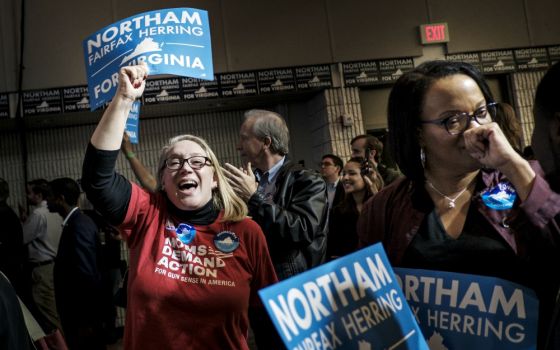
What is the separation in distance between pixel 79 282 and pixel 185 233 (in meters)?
2.19

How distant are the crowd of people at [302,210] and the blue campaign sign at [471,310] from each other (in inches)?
2.2

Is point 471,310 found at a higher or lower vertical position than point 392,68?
lower

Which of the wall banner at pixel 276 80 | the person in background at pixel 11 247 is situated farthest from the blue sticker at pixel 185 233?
the wall banner at pixel 276 80

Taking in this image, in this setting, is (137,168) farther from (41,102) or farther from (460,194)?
(41,102)

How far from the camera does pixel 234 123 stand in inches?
326

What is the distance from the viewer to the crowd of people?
1.29 m

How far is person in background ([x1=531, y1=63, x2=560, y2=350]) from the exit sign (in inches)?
275

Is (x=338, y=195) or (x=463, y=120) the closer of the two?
(x=463, y=120)

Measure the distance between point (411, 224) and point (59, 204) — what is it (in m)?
3.54

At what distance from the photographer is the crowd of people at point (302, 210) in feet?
4.22

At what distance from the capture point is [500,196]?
56.1 inches

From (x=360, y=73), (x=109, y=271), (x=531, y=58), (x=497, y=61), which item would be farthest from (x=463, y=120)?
(x=531, y=58)

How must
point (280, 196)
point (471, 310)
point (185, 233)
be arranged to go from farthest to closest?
point (280, 196), point (185, 233), point (471, 310)

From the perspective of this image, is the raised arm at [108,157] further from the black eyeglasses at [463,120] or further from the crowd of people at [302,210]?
the black eyeglasses at [463,120]
